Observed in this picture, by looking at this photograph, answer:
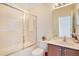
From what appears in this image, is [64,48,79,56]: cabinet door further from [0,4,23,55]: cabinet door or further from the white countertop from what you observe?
[0,4,23,55]: cabinet door

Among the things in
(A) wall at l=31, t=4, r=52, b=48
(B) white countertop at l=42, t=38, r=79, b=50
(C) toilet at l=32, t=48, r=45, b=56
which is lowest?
(C) toilet at l=32, t=48, r=45, b=56

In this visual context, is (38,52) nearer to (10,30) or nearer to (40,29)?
(40,29)

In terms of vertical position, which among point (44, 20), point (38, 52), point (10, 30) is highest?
point (44, 20)

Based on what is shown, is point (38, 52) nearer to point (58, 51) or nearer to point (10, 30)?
point (58, 51)

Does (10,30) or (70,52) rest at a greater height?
(10,30)

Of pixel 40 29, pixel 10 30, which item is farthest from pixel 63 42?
pixel 10 30

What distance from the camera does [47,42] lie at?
1598 millimetres

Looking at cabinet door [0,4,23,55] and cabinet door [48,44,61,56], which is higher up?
cabinet door [0,4,23,55]

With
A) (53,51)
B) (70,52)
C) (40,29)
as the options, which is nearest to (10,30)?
(40,29)

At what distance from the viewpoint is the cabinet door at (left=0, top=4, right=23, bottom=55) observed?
150cm

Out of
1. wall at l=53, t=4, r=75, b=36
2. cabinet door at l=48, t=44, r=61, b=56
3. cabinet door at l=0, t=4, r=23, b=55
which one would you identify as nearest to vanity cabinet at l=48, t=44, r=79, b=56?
cabinet door at l=48, t=44, r=61, b=56

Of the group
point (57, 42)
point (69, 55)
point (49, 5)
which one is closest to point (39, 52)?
point (57, 42)

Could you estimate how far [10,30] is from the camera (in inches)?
60.2

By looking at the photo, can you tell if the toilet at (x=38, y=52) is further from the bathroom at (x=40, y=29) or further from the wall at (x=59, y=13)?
the wall at (x=59, y=13)
